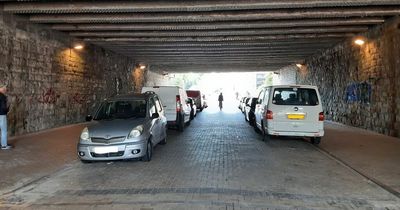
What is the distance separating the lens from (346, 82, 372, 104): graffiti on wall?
1576cm

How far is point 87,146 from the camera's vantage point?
335 inches

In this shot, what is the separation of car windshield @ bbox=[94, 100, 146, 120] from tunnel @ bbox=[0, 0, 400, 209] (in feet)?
4.33

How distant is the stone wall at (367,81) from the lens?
1341cm

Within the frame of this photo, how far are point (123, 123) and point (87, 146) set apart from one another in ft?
3.13

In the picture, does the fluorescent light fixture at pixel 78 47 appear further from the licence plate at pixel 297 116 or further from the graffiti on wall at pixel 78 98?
the licence plate at pixel 297 116

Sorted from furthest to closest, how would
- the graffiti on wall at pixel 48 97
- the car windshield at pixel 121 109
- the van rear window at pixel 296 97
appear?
the graffiti on wall at pixel 48 97, the van rear window at pixel 296 97, the car windshield at pixel 121 109

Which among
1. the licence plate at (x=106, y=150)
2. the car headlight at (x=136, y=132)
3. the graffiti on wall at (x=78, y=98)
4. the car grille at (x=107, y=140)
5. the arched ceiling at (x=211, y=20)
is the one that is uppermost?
the arched ceiling at (x=211, y=20)

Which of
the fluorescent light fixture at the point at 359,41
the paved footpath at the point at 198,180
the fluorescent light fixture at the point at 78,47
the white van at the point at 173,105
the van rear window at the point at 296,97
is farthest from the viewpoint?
the fluorescent light fixture at the point at 78,47

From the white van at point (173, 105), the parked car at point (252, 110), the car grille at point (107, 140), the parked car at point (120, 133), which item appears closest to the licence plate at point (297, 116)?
the parked car at point (120, 133)

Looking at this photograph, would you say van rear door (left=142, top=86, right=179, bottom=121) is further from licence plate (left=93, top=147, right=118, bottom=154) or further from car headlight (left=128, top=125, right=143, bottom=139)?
licence plate (left=93, top=147, right=118, bottom=154)

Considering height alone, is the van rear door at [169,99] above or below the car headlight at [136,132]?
above

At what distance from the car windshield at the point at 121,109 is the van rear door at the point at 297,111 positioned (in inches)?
155

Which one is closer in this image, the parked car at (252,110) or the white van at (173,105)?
the white van at (173,105)

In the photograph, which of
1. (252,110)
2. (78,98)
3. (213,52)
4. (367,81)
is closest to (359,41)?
(367,81)
